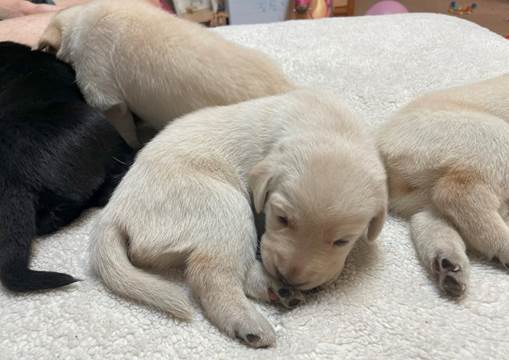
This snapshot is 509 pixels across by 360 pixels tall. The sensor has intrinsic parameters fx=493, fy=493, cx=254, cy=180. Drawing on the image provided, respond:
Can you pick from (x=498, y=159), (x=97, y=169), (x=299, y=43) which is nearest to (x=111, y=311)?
(x=97, y=169)

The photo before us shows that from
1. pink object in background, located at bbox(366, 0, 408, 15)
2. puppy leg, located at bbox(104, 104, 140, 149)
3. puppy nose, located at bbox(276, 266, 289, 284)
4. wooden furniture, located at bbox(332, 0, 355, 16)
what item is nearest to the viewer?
puppy nose, located at bbox(276, 266, 289, 284)

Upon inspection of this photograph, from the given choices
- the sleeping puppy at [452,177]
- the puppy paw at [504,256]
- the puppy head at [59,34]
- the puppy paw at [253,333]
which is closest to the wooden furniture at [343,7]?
the puppy head at [59,34]

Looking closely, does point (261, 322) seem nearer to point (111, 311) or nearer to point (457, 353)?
point (111, 311)

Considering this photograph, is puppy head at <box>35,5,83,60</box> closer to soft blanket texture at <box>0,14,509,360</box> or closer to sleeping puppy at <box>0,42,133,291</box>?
sleeping puppy at <box>0,42,133,291</box>

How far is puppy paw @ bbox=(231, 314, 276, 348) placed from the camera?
4.88 feet

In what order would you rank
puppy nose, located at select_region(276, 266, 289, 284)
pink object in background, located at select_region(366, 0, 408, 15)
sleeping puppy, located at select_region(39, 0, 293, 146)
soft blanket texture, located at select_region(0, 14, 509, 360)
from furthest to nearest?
pink object in background, located at select_region(366, 0, 408, 15)
sleeping puppy, located at select_region(39, 0, 293, 146)
puppy nose, located at select_region(276, 266, 289, 284)
soft blanket texture, located at select_region(0, 14, 509, 360)

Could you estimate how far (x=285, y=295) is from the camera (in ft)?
5.37

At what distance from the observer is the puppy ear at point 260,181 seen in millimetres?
1675

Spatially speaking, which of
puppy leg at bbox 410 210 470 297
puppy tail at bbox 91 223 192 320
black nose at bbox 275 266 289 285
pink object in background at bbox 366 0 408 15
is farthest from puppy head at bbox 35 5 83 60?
pink object in background at bbox 366 0 408 15

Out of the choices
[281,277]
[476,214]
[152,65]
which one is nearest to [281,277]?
[281,277]

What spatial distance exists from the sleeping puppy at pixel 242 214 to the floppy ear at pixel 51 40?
1.19 m

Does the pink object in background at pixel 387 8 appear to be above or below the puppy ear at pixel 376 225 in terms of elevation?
below

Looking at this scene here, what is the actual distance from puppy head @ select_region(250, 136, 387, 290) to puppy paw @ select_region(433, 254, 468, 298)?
0.97 feet

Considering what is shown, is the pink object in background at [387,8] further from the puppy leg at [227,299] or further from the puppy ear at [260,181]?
the puppy leg at [227,299]
